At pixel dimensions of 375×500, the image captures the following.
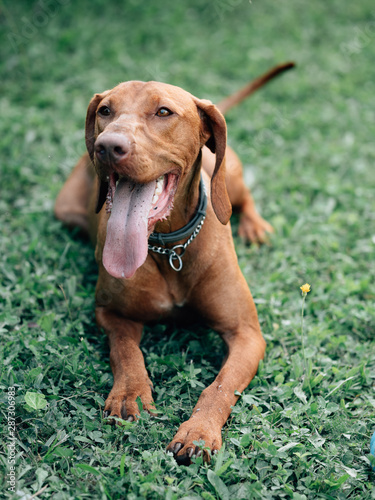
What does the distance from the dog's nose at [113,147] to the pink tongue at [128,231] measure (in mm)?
321

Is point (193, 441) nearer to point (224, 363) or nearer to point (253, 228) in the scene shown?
point (224, 363)

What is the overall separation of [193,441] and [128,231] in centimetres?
114

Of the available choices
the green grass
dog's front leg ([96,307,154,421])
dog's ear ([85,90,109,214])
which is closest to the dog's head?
dog's ear ([85,90,109,214])

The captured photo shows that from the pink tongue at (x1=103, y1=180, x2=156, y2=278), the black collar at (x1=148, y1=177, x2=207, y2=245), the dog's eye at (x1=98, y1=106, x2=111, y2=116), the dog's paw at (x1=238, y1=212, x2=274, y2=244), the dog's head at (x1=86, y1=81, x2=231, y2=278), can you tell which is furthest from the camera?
the dog's paw at (x1=238, y1=212, x2=274, y2=244)

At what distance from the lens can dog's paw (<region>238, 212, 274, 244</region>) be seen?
4.93m

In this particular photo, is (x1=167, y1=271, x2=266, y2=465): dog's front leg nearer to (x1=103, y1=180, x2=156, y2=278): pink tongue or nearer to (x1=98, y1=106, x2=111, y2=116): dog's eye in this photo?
(x1=103, y1=180, x2=156, y2=278): pink tongue

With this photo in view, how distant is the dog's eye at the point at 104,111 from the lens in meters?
3.17

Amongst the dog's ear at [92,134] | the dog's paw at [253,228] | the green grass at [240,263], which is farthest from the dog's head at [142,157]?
the dog's paw at [253,228]

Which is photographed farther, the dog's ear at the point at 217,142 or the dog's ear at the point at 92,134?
the dog's ear at the point at 92,134

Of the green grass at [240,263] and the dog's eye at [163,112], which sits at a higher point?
the dog's eye at [163,112]

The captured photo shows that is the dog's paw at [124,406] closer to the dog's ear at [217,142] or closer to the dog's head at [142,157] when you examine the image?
the dog's head at [142,157]

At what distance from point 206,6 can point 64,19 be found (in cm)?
234

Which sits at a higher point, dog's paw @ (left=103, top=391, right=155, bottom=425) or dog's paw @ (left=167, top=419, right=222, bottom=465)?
dog's paw @ (left=167, top=419, right=222, bottom=465)

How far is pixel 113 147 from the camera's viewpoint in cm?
279
